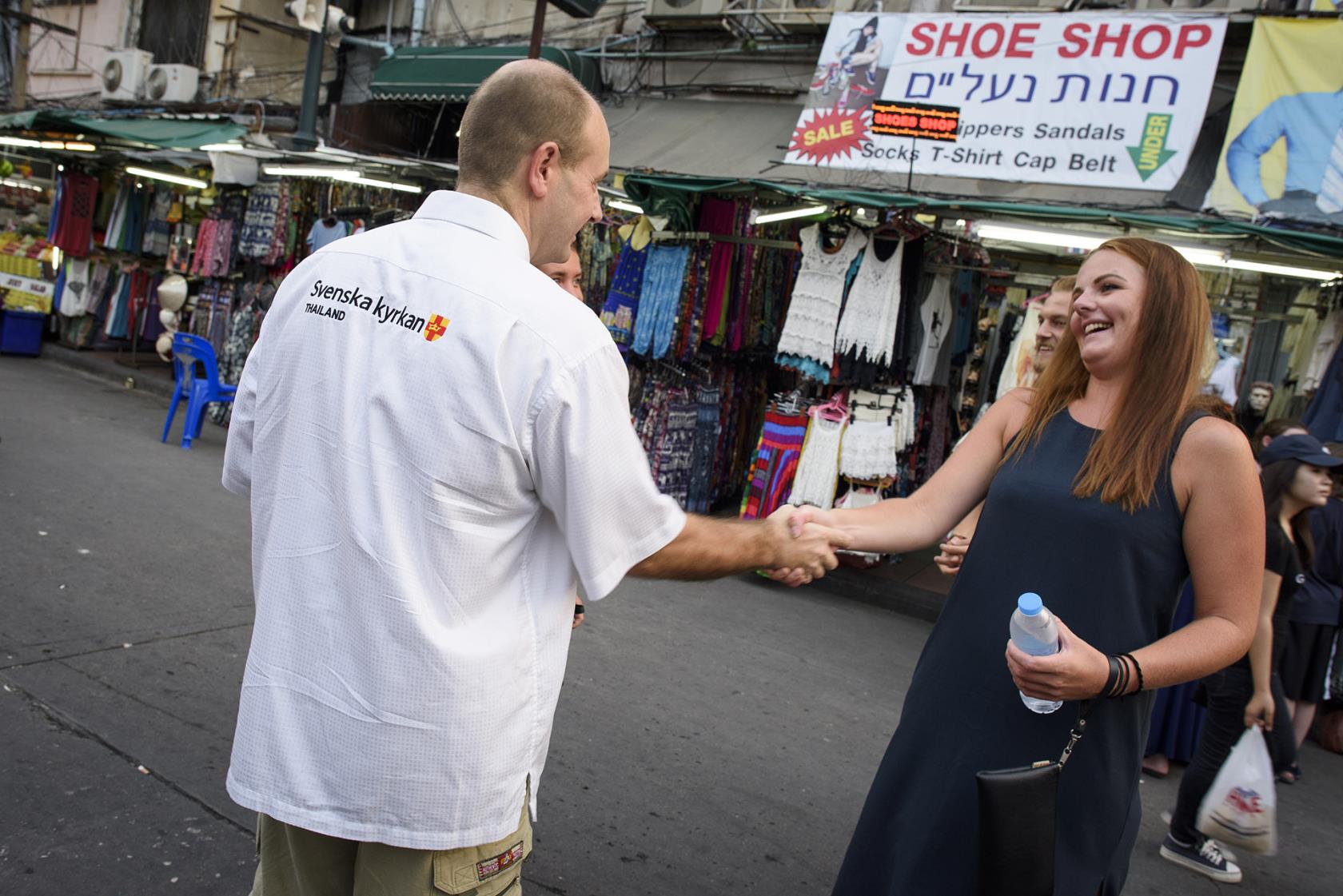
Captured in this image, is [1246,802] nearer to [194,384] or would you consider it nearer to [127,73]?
[194,384]

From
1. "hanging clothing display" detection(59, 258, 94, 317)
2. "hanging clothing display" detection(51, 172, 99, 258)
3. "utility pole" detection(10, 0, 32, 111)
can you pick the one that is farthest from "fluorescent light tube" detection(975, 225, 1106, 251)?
"utility pole" detection(10, 0, 32, 111)

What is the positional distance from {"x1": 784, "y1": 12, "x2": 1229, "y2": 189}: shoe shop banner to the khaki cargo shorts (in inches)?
277

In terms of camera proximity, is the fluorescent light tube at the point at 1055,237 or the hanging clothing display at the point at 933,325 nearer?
the fluorescent light tube at the point at 1055,237

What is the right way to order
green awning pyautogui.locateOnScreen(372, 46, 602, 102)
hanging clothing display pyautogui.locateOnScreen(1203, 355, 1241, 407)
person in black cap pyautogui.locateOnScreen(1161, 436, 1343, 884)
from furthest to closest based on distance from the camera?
green awning pyautogui.locateOnScreen(372, 46, 602, 102) < hanging clothing display pyautogui.locateOnScreen(1203, 355, 1241, 407) < person in black cap pyautogui.locateOnScreen(1161, 436, 1343, 884)

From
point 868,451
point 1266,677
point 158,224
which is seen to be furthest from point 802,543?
point 158,224

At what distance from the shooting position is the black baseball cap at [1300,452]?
14.3 feet

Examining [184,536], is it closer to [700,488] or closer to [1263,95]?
[700,488]

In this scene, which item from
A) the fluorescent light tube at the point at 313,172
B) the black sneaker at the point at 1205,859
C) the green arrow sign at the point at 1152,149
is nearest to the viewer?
the black sneaker at the point at 1205,859

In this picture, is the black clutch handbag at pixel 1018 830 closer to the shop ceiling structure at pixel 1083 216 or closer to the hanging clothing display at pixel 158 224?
the shop ceiling structure at pixel 1083 216

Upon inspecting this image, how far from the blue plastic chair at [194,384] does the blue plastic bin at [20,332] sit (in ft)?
17.8

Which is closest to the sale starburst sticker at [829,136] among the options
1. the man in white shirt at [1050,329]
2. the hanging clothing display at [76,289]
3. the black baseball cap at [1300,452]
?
the black baseball cap at [1300,452]

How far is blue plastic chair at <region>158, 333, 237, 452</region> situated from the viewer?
9.84 meters

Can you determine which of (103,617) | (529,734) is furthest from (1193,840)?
(103,617)

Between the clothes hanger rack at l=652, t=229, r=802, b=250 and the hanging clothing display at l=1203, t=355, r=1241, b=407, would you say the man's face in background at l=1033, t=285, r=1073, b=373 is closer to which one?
the hanging clothing display at l=1203, t=355, r=1241, b=407
